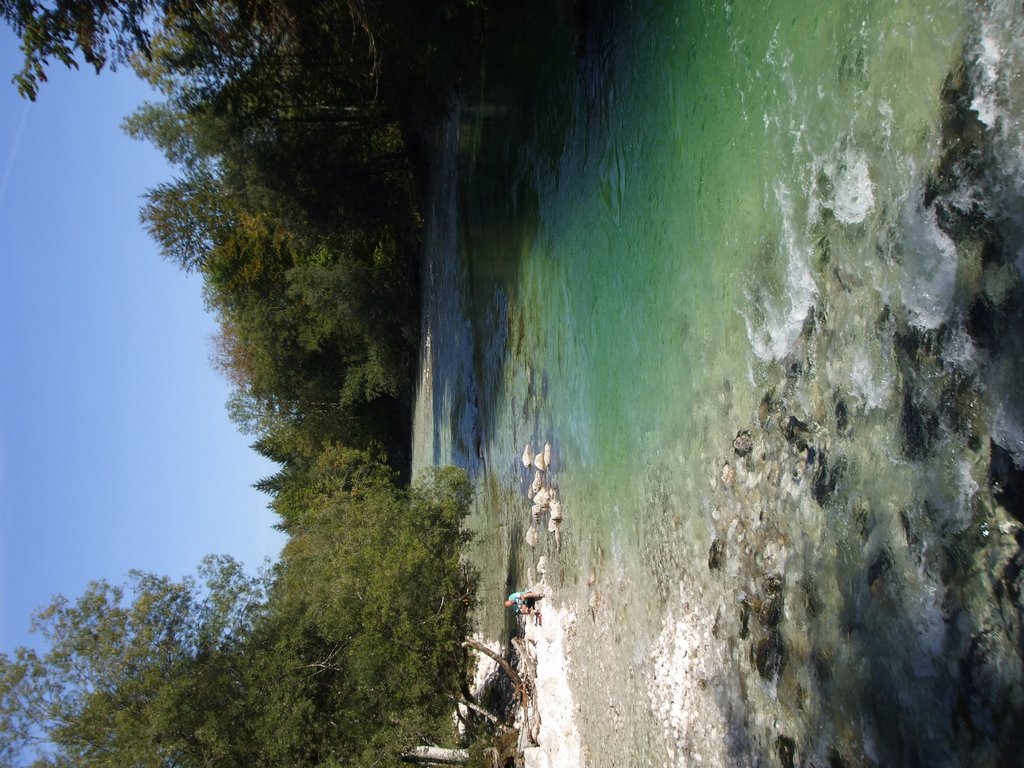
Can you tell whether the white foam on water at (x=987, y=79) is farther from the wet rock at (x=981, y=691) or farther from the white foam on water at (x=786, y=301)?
the wet rock at (x=981, y=691)

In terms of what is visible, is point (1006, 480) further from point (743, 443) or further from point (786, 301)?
point (743, 443)

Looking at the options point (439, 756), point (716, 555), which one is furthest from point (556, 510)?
point (716, 555)

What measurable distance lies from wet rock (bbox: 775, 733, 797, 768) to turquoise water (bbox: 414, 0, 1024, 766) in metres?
0.04

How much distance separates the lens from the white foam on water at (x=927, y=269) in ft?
14.7

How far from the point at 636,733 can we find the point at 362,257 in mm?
17656

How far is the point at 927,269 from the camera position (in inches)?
182

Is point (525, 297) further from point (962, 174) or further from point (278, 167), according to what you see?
point (962, 174)

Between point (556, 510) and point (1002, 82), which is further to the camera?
point (556, 510)

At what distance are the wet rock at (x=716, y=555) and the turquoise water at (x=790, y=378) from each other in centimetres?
3

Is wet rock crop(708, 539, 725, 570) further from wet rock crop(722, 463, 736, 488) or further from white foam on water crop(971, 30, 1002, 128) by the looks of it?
white foam on water crop(971, 30, 1002, 128)

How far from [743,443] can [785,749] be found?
2.21 metres

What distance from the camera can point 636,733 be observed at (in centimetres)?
863

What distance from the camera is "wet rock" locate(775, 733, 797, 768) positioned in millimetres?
5801

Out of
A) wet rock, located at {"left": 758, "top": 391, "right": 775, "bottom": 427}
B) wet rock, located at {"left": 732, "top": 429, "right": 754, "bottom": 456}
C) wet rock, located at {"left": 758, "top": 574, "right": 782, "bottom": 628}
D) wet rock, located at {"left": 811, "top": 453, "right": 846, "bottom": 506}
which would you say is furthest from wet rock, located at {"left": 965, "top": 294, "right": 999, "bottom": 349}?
wet rock, located at {"left": 758, "top": 574, "right": 782, "bottom": 628}
